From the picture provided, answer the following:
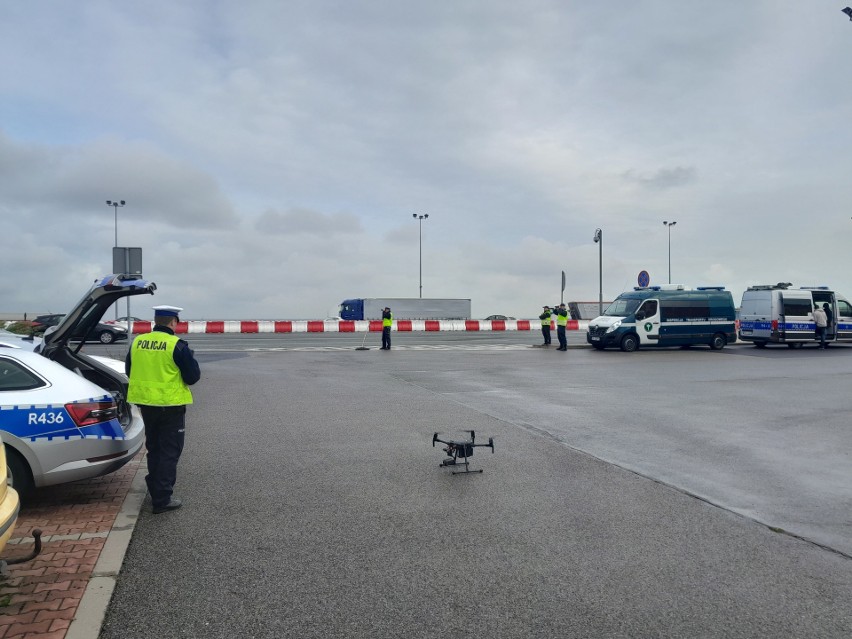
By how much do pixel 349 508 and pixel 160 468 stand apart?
5.14 feet

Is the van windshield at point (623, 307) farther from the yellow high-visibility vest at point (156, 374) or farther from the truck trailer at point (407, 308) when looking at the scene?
the truck trailer at point (407, 308)

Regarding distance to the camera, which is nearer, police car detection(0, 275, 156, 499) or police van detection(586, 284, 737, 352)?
police car detection(0, 275, 156, 499)

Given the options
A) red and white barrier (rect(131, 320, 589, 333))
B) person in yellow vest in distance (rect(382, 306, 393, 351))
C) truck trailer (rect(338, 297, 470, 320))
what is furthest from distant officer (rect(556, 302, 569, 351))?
truck trailer (rect(338, 297, 470, 320))

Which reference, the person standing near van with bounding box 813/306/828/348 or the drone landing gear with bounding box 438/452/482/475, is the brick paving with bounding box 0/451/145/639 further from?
the person standing near van with bounding box 813/306/828/348

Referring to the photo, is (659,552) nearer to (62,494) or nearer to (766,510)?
(766,510)

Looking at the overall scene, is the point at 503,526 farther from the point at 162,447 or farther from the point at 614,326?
the point at 614,326

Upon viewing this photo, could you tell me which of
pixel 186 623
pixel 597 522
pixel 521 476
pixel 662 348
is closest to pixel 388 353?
pixel 662 348

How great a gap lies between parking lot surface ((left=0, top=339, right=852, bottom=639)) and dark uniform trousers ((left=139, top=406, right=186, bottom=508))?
0.23 meters

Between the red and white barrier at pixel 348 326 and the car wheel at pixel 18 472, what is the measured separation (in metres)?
33.4

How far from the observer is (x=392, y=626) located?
3.69 meters

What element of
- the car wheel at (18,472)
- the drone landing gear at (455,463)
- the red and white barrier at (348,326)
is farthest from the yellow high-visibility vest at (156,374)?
the red and white barrier at (348,326)

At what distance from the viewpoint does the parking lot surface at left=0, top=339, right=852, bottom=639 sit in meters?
3.86

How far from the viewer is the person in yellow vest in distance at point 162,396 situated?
5824 millimetres

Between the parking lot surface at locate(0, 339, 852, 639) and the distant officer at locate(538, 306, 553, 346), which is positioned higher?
the distant officer at locate(538, 306, 553, 346)
